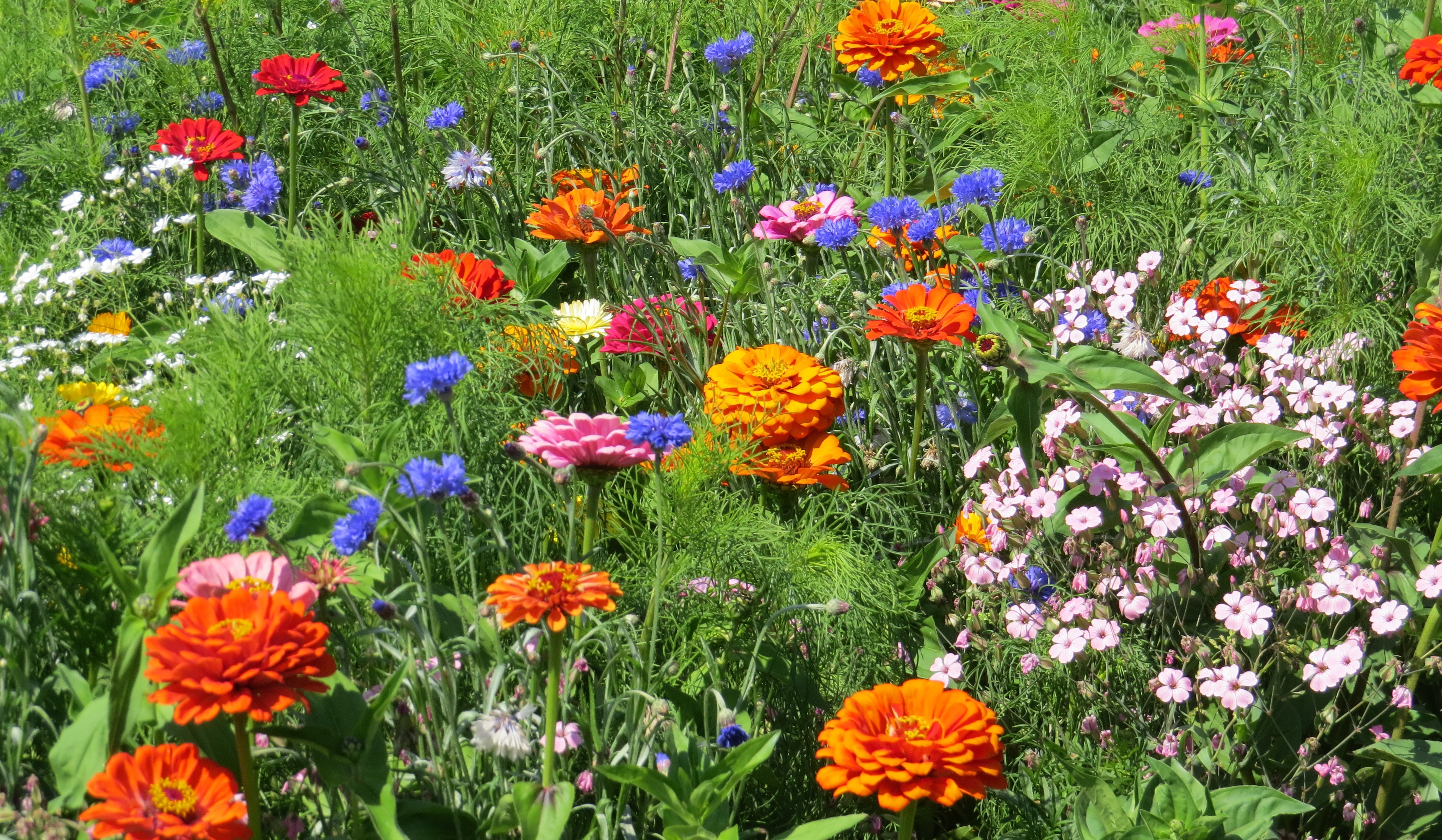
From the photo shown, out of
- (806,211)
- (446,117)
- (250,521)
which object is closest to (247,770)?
(250,521)

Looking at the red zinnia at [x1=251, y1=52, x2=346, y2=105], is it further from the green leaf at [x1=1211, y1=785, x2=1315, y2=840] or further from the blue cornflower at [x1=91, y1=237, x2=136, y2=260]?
the green leaf at [x1=1211, y1=785, x2=1315, y2=840]

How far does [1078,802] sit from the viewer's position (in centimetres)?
124

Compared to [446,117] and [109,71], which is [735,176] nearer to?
[446,117]

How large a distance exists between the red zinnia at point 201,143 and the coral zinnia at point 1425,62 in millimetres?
1780

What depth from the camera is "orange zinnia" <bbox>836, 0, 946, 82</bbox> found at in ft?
6.60

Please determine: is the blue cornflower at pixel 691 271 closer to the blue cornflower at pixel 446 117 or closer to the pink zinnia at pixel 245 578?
the blue cornflower at pixel 446 117

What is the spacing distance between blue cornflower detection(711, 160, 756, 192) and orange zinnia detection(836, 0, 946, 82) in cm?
26

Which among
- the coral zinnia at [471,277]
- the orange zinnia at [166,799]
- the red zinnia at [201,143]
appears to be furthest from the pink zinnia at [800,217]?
the orange zinnia at [166,799]

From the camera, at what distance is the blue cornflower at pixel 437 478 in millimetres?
1006

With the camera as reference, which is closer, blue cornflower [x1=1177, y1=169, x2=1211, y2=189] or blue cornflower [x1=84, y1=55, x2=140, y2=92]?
blue cornflower [x1=1177, y1=169, x2=1211, y2=189]

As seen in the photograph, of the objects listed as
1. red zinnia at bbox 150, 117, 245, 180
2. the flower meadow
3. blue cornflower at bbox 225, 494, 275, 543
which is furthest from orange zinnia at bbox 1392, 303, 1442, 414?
red zinnia at bbox 150, 117, 245, 180

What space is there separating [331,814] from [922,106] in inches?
74.8

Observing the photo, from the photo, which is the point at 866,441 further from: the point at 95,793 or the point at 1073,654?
the point at 95,793

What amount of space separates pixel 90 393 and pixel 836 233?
0.99 m
